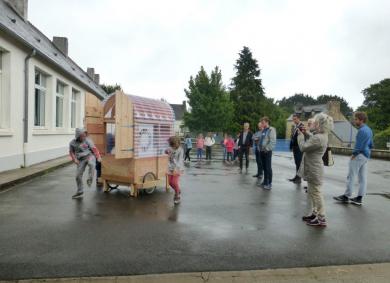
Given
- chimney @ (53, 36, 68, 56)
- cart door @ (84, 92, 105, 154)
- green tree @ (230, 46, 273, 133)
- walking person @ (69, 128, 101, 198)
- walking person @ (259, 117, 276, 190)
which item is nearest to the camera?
walking person @ (69, 128, 101, 198)

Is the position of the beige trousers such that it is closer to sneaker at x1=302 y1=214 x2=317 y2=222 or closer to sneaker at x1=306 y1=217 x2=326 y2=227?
sneaker at x1=306 y1=217 x2=326 y2=227

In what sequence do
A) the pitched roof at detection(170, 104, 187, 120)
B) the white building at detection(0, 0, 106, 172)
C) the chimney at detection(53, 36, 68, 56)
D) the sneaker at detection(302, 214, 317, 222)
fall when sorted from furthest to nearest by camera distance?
the pitched roof at detection(170, 104, 187, 120)
the chimney at detection(53, 36, 68, 56)
the white building at detection(0, 0, 106, 172)
the sneaker at detection(302, 214, 317, 222)

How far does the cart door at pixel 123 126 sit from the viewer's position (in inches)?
299

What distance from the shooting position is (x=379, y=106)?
216ft

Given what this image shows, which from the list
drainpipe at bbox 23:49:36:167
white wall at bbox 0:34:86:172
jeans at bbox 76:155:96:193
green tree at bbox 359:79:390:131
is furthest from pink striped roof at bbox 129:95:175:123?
green tree at bbox 359:79:390:131

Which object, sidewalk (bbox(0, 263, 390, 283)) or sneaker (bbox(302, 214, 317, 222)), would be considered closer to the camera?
sidewalk (bbox(0, 263, 390, 283))

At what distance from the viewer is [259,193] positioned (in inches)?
366

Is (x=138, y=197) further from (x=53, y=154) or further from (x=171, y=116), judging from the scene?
(x=53, y=154)

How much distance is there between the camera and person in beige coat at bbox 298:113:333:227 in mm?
6078

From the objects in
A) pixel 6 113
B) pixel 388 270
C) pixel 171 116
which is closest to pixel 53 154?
pixel 6 113

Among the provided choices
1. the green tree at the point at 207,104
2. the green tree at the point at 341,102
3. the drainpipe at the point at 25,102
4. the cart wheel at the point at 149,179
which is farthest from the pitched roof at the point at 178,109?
the cart wheel at the point at 149,179

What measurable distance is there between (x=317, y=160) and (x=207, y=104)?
134 ft

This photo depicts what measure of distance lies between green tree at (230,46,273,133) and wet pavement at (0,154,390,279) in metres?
49.3

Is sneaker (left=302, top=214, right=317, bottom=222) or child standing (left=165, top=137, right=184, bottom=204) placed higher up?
child standing (left=165, top=137, right=184, bottom=204)
